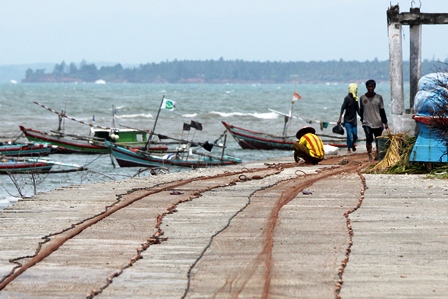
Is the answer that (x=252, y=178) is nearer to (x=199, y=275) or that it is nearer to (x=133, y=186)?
(x=133, y=186)

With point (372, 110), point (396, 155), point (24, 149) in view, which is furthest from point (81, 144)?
point (396, 155)

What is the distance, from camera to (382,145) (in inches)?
536

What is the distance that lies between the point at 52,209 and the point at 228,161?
14.2 metres

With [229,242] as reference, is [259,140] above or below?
below

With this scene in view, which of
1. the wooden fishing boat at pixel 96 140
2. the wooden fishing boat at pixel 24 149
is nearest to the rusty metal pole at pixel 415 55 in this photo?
the wooden fishing boat at pixel 24 149

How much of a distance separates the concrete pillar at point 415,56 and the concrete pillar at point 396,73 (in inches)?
9.3

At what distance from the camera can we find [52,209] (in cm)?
929

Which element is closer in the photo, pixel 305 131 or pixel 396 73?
pixel 396 73

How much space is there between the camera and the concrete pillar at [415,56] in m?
14.1

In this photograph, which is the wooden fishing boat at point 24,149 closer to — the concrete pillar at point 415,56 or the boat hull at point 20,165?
the boat hull at point 20,165

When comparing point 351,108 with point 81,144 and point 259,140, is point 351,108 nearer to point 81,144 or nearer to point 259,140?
point 259,140

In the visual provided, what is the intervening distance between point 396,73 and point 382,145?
4.31ft

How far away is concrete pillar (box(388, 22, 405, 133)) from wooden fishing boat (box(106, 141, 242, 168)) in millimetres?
9023

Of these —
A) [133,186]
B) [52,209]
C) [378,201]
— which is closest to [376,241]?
[378,201]
